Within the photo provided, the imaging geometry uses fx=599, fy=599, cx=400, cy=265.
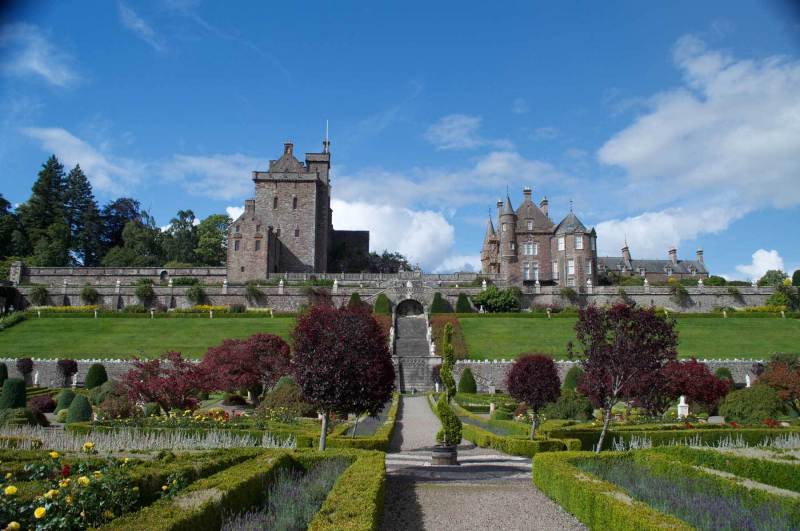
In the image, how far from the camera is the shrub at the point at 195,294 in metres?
58.5

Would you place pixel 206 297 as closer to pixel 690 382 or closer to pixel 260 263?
pixel 260 263

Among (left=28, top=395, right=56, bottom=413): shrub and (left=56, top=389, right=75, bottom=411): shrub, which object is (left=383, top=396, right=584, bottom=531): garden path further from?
(left=28, top=395, right=56, bottom=413): shrub

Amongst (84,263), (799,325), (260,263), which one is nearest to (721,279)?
(799,325)

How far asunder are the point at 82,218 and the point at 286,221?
3355 centimetres

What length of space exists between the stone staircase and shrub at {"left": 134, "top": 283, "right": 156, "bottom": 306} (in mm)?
25593

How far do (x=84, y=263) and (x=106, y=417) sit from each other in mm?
71029

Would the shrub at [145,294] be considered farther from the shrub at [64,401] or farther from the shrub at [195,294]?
the shrub at [64,401]

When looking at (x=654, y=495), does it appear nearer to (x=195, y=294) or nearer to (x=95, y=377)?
(x=95, y=377)

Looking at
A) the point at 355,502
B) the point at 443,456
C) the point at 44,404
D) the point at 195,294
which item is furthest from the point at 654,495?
the point at 195,294

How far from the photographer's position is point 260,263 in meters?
63.8

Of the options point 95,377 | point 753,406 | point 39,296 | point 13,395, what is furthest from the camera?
point 39,296

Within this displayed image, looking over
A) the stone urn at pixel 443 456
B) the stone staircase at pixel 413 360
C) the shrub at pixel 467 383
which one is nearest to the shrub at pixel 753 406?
the stone urn at pixel 443 456

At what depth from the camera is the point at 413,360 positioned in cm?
4278

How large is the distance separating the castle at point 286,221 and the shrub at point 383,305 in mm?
14995
